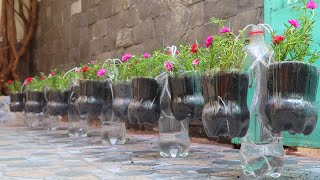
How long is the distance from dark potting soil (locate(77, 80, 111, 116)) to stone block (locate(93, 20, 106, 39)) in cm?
190

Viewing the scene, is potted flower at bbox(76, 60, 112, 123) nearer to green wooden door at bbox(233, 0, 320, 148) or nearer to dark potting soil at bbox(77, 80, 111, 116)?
dark potting soil at bbox(77, 80, 111, 116)

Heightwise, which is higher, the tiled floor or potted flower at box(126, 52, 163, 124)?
potted flower at box(126, 52, 163, 124)

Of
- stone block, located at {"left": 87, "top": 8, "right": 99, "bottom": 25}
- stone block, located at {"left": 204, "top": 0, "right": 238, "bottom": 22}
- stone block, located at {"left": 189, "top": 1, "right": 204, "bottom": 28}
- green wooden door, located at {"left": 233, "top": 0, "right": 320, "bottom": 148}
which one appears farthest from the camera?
stone block, located at {"left": 87, "top": 8, "right": 99, "bottom": 25}

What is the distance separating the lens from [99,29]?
523 centimetres

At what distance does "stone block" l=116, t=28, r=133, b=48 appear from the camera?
4.52m

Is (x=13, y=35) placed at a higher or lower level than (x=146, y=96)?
higher

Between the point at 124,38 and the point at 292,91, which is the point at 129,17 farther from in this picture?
the point at 292,91

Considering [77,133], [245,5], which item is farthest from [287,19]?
[77,133]

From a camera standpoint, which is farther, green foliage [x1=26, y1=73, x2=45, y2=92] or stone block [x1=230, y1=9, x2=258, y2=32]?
green foliage [x1=26, y1=73, x2=45, y2=92]

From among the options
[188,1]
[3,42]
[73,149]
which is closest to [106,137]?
[73,149]

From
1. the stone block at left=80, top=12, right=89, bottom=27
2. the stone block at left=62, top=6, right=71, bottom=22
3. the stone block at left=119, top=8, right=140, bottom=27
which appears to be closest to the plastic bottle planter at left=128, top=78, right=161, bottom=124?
the stone block at left=119, top=8, right=140, bottom=27

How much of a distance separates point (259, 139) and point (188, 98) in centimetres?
53

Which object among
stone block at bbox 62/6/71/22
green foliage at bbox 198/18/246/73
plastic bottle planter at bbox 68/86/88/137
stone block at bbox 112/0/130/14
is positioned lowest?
plastic bottle planter at bbox 68/86/88/137

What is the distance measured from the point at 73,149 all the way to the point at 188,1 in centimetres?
136
